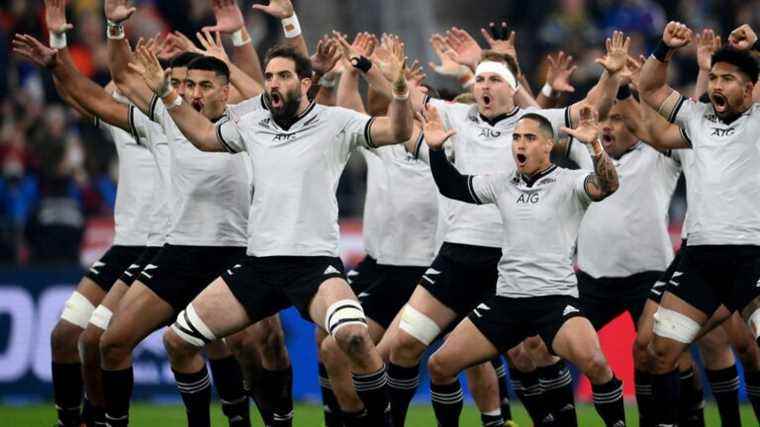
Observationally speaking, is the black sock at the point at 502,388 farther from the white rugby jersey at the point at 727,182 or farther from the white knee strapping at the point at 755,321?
the white knee strapping at the point at 755,321

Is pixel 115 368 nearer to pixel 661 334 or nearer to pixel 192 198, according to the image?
pixel 192 198

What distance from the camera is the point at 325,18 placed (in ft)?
75.7

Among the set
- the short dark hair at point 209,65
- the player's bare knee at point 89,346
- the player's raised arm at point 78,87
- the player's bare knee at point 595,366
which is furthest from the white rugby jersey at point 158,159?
the player's bare knee at point 595,366

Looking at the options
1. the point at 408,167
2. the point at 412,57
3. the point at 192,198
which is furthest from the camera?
the point at 412,57

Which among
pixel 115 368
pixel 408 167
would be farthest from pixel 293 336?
pixel 115 368

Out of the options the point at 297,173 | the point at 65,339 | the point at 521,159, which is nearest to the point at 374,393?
the point at 297,173

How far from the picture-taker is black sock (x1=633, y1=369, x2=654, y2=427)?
12.1 meters

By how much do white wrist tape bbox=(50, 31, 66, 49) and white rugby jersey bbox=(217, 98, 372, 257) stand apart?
198cm

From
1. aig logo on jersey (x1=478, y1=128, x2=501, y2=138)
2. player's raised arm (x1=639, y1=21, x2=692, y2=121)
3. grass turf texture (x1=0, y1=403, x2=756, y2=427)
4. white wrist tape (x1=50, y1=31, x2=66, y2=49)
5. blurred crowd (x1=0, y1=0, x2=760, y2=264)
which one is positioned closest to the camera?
player's raised arm (x1=639, y1=21, x2=692, y2=121)

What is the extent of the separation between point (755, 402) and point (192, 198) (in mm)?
4908

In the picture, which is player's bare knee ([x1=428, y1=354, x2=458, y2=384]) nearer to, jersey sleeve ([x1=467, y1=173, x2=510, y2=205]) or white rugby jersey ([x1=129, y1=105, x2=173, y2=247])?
jersey sleeve ([x1=467, y1=173, x2=510, y2=205])

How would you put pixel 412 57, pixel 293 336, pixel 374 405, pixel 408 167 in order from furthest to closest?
1. pixel 412 57
2. pixel 293 336
3. pixel 408 167
4. pixel 374 405

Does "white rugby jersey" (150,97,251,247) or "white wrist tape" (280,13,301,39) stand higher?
"white wrist tape" (280,13,301,39)

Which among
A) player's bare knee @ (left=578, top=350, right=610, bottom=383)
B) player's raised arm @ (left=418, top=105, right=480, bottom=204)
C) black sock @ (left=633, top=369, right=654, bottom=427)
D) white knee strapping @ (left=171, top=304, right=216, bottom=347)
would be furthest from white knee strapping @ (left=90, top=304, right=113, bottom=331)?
black sock @ (left=633, top=369, right=654, bottom=427)
